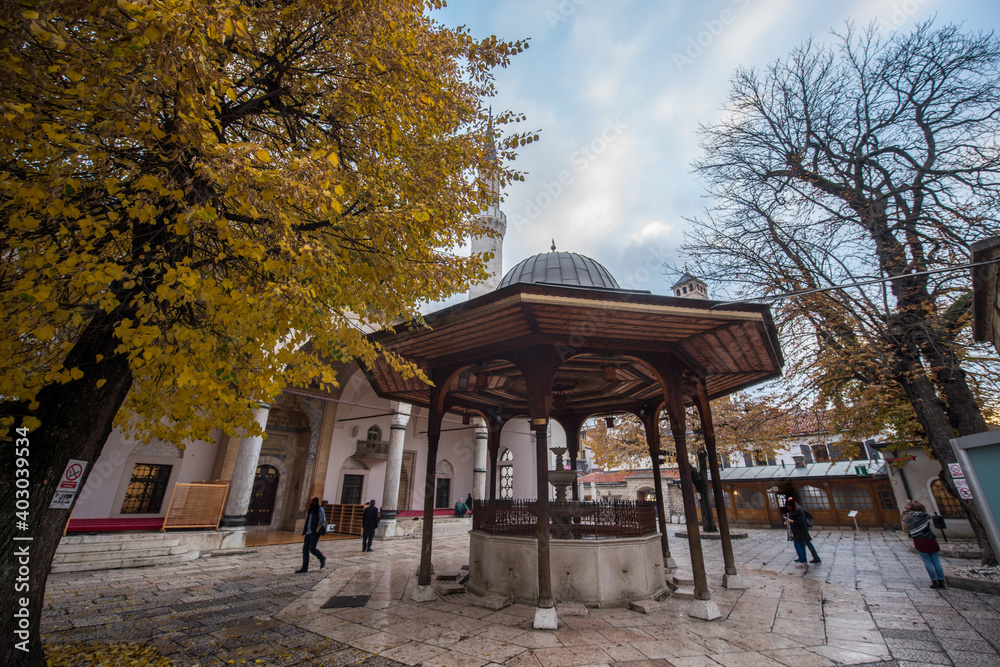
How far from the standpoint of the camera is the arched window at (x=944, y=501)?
15.4 m

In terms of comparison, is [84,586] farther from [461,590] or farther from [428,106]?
[428,106]

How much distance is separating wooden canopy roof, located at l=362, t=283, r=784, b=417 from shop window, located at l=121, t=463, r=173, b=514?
9852 mm

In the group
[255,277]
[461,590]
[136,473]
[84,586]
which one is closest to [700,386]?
[461,590]

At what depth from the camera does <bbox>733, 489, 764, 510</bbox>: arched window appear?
22047 mm

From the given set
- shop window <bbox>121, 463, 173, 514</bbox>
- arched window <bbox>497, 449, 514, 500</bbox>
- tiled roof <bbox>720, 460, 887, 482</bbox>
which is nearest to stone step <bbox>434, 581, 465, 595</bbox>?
shop window <bbox>121, 463, 173, 514</bbox>

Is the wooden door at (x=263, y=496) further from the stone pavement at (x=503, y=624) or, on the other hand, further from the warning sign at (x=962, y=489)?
the warning sign at (x=962, y=489)

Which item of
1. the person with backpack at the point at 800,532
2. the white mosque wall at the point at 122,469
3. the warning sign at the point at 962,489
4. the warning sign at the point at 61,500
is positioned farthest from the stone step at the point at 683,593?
the white mosque wall at the point at 122,469

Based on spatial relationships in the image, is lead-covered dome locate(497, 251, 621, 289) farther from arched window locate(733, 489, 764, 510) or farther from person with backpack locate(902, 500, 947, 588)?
arched window locate(733, 489, 764, 510)

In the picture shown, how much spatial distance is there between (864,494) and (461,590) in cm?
2192

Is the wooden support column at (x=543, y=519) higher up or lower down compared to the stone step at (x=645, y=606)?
higher up

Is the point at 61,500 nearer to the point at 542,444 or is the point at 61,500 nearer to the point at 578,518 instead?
Result: the point at 542,444

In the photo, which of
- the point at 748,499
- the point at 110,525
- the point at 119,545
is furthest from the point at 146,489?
the point at 748,499

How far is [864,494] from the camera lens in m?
19.6

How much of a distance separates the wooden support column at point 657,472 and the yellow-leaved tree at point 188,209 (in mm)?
6470
